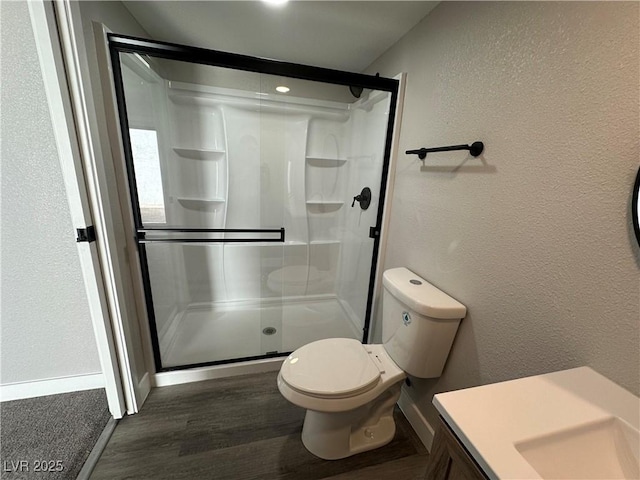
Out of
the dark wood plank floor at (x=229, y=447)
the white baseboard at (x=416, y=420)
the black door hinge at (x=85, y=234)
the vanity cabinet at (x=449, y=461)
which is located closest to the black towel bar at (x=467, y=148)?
the vanity cabinet at (x=449, y=461)

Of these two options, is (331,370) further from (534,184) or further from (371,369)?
(534,184)

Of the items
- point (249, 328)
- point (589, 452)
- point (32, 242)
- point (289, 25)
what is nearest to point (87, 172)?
point (32, 242)

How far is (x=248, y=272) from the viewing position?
89.0 inches

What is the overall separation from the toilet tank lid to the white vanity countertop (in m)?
0.41

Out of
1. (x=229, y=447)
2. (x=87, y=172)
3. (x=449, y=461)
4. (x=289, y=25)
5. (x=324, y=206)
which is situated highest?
(x=289, y=25)

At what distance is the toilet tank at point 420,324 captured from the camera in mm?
1092

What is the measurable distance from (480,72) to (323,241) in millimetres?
1622

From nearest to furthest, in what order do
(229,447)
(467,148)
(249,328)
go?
1. (467,148)
2. (229,447)
3. (249,328)

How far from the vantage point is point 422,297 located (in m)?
1.13

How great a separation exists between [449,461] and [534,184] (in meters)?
0.82

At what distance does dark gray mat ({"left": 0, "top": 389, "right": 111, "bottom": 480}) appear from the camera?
112cm

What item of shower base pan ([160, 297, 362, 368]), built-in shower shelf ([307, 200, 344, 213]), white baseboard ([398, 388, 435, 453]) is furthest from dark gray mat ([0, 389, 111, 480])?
built-in shower shelf ([307, 200, 344, 213])

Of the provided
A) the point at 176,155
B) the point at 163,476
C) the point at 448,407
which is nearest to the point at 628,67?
the point at 448,407

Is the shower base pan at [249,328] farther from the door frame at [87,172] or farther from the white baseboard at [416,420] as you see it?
the white baseboard at [416,420]
